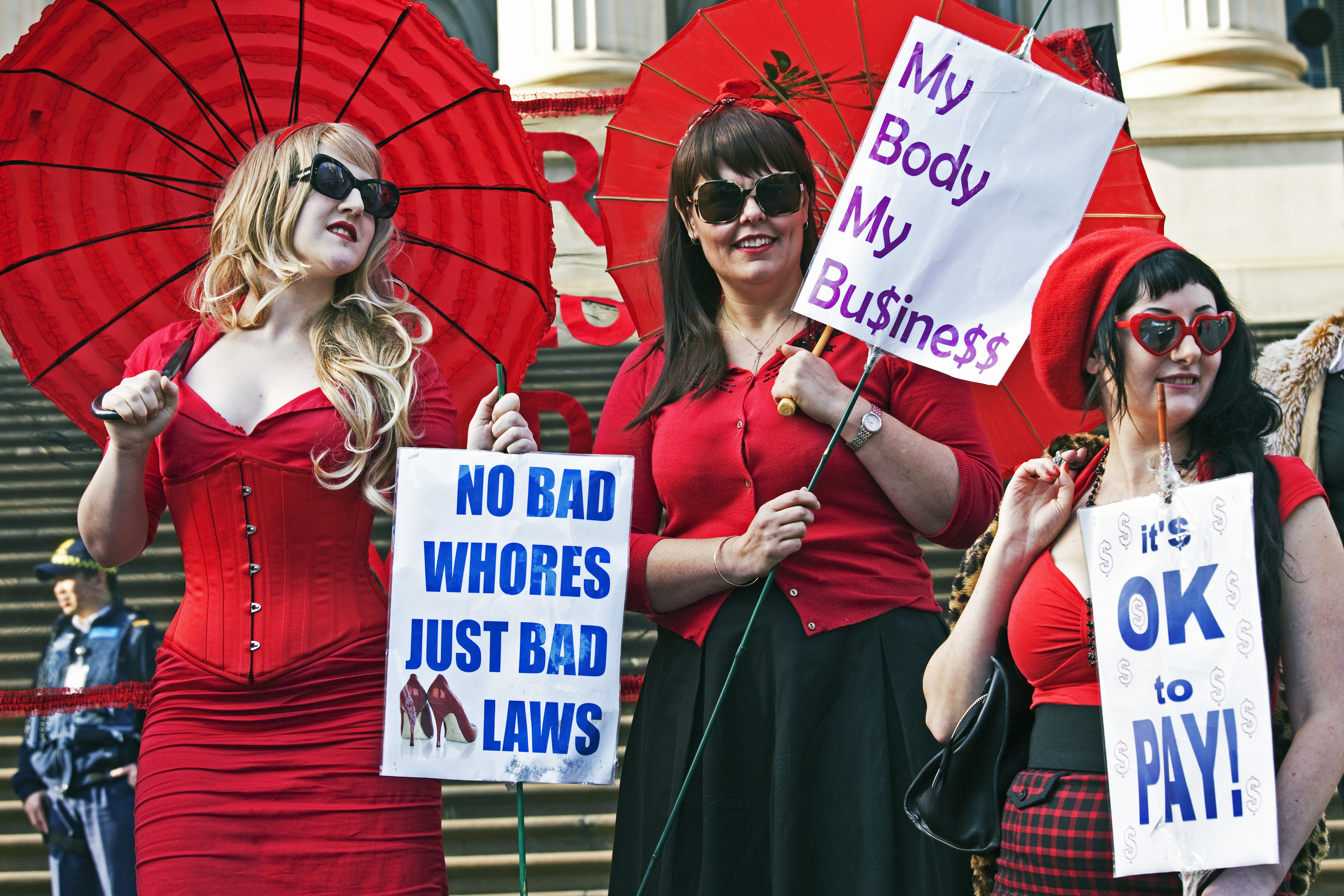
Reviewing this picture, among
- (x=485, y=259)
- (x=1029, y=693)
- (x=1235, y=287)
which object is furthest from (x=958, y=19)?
(x=1235, y=287)

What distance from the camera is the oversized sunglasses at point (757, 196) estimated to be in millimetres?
3074

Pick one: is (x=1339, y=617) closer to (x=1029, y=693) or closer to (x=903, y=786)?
(x=1029, y=693)

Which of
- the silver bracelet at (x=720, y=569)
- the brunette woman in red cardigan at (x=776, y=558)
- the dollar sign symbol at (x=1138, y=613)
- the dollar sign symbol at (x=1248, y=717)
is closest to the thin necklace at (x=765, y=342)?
the brunette woman in red cardigan at (x=776, y=558)

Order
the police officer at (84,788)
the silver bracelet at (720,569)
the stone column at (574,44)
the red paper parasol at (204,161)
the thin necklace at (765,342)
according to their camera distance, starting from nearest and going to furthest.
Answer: the silver bracelet at (720,569)
the thin necklace at (765,342)
the red paper parasol at (204,161)
the police officer at (84,788)
the stone column at (574,44)

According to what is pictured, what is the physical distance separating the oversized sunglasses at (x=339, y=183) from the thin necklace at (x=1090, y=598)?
1550 millimetres

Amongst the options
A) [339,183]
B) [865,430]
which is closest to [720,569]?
[865,430]

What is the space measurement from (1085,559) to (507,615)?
3.51ft

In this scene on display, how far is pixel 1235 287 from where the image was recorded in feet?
37.3

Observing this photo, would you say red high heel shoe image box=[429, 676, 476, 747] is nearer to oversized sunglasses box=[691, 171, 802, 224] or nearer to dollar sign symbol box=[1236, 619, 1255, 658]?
oversized sunglasses box=[691, 171, 802, 224]

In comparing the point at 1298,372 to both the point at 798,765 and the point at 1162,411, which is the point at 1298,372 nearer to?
the point at 1162,411

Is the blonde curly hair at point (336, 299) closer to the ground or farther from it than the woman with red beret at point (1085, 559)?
farther from it

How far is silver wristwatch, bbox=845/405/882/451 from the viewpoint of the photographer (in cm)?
294

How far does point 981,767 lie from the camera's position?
266 centimetres

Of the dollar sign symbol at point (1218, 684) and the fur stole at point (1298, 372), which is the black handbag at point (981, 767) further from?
the fur stole at point (1298, 372)
